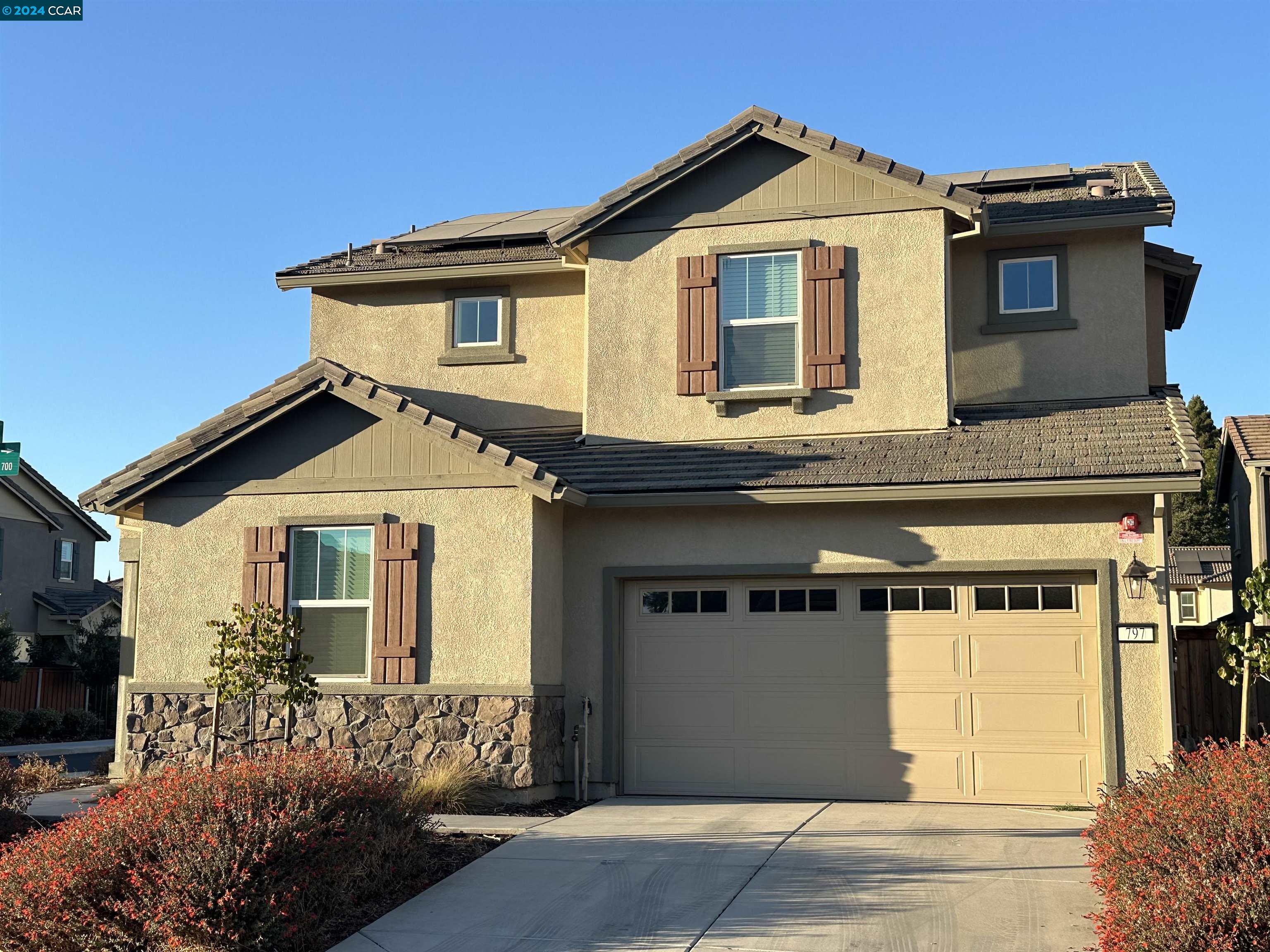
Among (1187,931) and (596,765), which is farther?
(596,765)

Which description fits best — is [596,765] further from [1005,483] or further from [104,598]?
[104,598]

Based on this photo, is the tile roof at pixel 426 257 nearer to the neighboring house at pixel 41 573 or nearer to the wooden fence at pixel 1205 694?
the wooden fence at pixel 1205 694

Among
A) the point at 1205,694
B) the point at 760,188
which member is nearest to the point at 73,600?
the point at 760,188

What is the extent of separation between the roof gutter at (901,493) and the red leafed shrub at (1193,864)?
13.7ft

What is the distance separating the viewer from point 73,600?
36906 mm

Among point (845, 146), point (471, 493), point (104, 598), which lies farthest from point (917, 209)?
point (104, 598)

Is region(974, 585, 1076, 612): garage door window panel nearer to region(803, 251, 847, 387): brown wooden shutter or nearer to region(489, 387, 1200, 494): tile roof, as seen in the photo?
region(489, 387, 1200, 494): tile roof

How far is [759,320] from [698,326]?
0.66 m

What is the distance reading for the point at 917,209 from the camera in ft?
44.4

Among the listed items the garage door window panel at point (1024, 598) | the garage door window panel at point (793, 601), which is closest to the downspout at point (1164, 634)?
the garage door window panel at point (1024, 598)

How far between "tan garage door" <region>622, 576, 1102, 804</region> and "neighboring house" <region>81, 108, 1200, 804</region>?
3 cm

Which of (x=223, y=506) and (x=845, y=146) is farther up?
(x=845, y=146)

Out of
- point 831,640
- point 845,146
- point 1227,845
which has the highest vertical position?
point 845,146

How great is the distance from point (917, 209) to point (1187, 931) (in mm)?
8833
